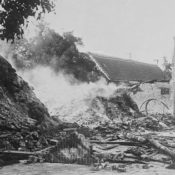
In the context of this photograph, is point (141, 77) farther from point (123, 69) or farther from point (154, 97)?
point (154, 97)

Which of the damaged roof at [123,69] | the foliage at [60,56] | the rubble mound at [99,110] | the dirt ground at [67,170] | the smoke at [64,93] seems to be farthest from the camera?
the damaged roof at [123,69]

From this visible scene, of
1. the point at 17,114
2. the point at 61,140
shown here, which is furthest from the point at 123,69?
the point at 61,140

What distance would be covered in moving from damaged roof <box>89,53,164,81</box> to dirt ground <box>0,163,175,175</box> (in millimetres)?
24375

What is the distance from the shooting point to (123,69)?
38.1 meters

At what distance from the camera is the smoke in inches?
904

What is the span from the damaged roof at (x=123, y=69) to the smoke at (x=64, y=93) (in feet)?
5.48

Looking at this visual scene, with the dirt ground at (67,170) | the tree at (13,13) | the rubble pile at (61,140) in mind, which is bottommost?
the dirt ground at (67,170)

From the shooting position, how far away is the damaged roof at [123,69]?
3515 centimetres

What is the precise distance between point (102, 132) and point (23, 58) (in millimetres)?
22580

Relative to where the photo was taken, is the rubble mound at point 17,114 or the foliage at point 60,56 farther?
the foliage at point 60,56

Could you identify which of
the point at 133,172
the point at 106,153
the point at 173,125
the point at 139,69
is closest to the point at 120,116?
the point at 173,125

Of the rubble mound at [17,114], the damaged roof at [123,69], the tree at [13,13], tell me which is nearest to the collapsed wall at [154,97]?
the damaged roof at [123,69]

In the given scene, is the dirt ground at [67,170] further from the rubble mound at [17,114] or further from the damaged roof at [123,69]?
the damaged roof at [123,69]

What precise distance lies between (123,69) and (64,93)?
13318 mm
